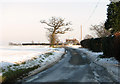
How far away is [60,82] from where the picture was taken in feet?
16.9

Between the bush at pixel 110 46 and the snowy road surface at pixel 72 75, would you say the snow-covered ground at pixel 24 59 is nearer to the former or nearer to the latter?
the snowy road surface at pixel 72 75

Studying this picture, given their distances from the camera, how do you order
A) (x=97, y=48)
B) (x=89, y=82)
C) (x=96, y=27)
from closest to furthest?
(x=89, y=82) → (x=97, y=48) → (x=96, y=27)

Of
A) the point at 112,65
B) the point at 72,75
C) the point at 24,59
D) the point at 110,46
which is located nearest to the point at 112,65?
the point at 112,65

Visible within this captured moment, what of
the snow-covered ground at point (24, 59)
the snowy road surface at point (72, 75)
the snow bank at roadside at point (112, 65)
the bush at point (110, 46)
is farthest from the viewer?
the bush at point (110, 46)

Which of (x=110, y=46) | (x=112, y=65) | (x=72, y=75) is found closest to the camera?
(x=72, y=75)

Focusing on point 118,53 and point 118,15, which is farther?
point 118,15

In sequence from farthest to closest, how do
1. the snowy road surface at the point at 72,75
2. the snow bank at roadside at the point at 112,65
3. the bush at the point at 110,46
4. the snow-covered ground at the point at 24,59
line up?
1. the bush at the point at 110,46
2. the snow-covered ground at the point at 24,59
3. the snow bank at roadside at the point at 112,65
4. the snowy road surface at the point at 72,75

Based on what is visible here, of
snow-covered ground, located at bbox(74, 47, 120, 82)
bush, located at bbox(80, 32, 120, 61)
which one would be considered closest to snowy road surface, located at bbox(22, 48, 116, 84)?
snow-covered ground, located at bbox(74, 47, 120, 82)

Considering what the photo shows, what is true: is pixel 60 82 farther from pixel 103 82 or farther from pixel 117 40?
pixel 117 40

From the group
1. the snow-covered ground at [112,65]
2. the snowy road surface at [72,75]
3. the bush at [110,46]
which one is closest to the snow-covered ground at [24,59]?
the snowy road surface at [72,75]

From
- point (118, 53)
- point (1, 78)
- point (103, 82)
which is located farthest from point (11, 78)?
point (118, 53)

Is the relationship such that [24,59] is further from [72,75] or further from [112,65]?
[112,65]

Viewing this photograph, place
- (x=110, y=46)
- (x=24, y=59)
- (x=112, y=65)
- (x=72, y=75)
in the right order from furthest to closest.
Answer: (x=24, y=59)
(x=110, y=46)
(x=112, y=65)
(x=72, y=75)

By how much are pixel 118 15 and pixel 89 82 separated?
38.2 ft
